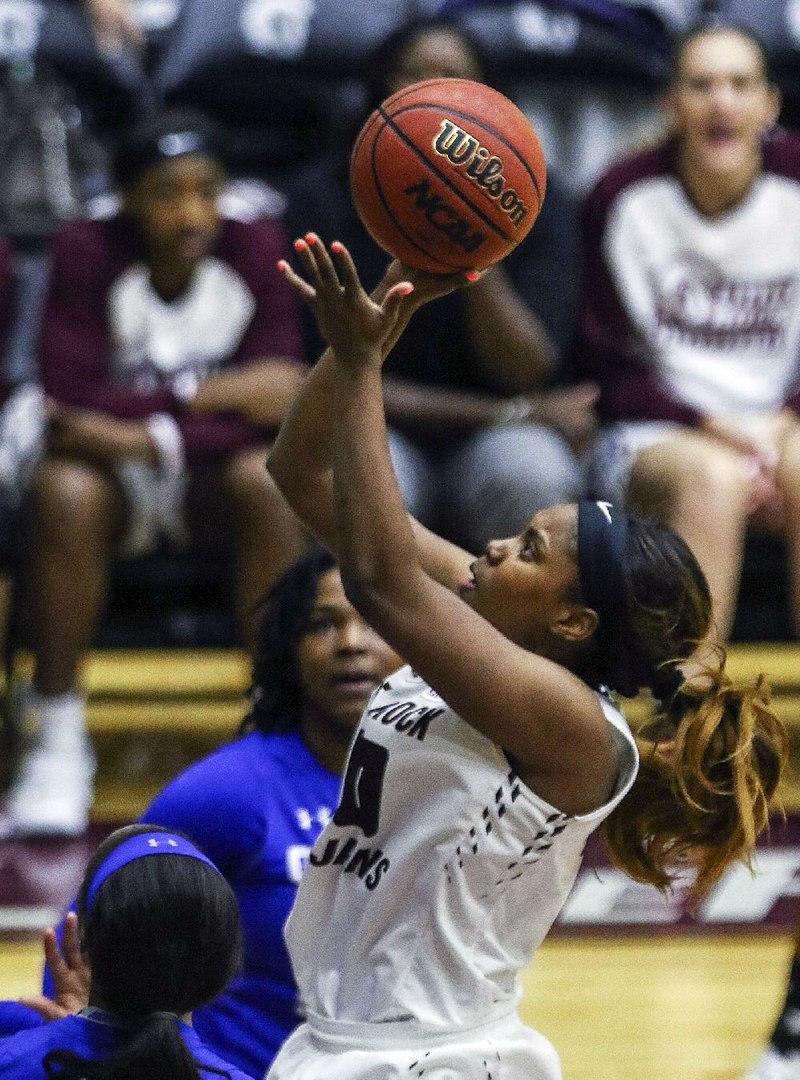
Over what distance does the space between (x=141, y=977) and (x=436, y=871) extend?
350 mm

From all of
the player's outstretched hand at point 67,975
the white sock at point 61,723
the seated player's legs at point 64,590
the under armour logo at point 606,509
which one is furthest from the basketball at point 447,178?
the white sock at point 61,723

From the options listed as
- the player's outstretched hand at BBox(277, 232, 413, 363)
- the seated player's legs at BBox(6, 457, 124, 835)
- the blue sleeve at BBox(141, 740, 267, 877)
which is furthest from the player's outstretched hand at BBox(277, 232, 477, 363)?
the seated player's legs at BBox(6, 457, 124, 835)

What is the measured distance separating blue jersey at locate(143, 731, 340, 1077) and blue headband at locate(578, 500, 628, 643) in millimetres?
617

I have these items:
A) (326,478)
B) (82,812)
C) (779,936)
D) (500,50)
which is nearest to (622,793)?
(326,478)

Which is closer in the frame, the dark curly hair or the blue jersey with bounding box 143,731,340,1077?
the blue jersey with bounding box 143,731,340,1077

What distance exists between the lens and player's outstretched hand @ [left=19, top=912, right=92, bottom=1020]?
1869 millimetres

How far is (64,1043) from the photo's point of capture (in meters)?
1.69

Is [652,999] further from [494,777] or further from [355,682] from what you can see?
[494,777]

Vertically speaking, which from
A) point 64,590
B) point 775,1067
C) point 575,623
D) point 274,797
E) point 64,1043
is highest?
point 575,623

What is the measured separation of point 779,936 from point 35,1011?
192cm

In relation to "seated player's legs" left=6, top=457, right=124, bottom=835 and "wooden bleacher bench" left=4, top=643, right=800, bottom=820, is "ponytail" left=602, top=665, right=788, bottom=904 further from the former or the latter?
"seated player's legs" left=6, top=457, right=124, bottom=835

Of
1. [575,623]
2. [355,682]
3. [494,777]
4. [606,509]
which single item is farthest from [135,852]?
[355,682]

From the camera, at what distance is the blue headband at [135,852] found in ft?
5.72

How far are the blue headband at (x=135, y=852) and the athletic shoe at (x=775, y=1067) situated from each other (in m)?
1.30
